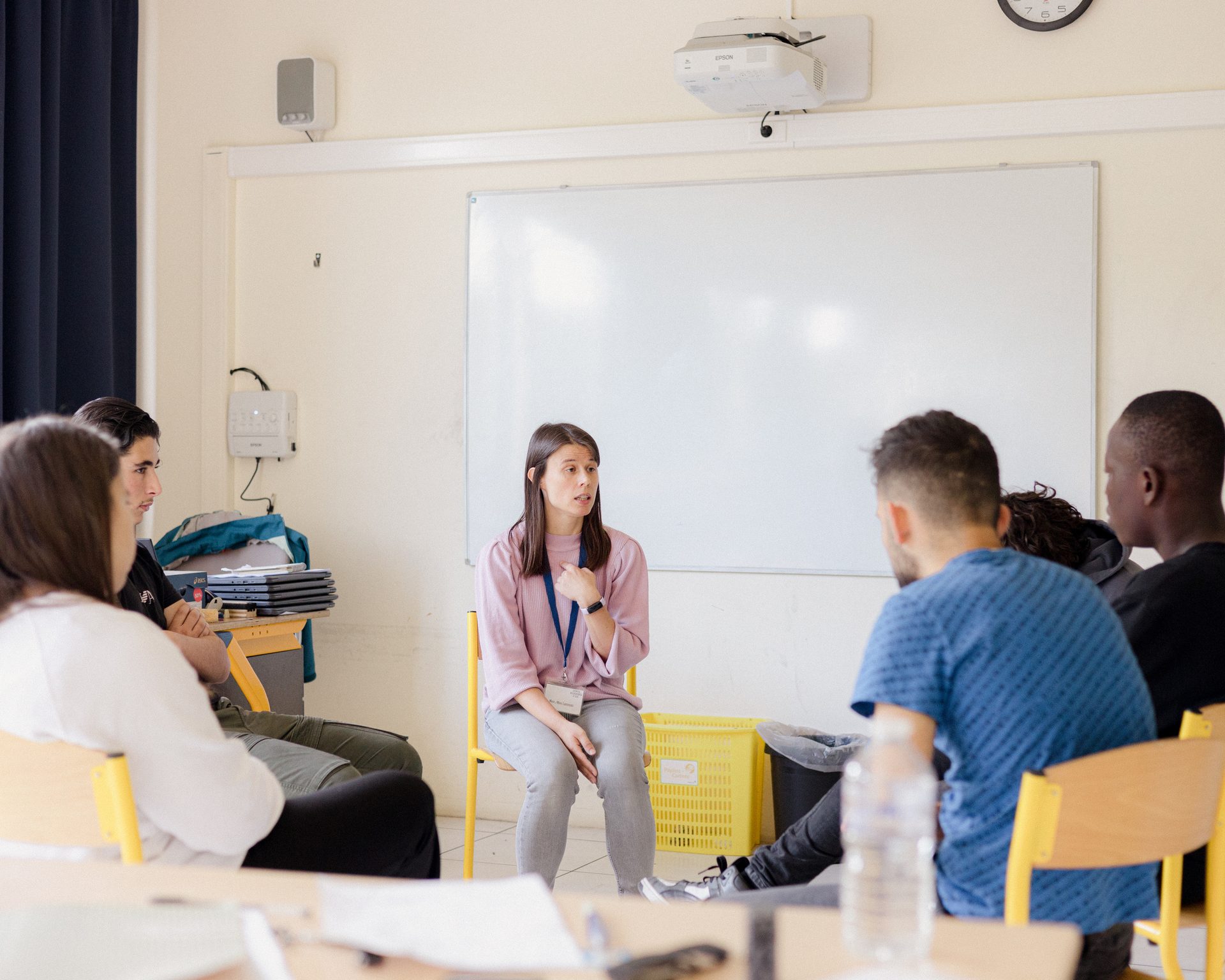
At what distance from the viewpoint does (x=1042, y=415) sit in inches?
149

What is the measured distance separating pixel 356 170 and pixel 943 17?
6.79 ft

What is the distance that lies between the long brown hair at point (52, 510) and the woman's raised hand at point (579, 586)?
5.14 ft

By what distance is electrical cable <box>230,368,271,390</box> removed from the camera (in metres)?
4.53

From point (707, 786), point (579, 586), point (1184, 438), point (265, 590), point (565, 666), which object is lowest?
A: point (707, 786)

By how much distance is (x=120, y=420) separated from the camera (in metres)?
2.74

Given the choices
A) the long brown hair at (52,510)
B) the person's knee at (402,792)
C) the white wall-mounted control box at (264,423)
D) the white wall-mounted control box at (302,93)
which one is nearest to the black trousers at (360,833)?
the person's knee at (402,792)

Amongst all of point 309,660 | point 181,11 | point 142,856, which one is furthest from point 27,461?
point 181,11

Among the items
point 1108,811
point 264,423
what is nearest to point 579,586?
point 1108,811

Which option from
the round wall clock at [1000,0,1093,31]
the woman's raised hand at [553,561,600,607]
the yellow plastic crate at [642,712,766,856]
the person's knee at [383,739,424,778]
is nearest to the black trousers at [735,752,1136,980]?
the woman's raised hand at [553,561,600,607]

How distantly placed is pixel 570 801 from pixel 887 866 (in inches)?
77.0

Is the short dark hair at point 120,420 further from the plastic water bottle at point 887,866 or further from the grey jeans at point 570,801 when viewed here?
the plastic water bottle at point 887,866

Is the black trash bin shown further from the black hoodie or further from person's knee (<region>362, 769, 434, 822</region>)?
person's knee (<region>362, 769, 434, 822</region>)

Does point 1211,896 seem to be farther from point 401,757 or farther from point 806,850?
point 401,757

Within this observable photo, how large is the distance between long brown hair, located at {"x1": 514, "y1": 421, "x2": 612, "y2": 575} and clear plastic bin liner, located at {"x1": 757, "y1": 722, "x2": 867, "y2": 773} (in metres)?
0.95
